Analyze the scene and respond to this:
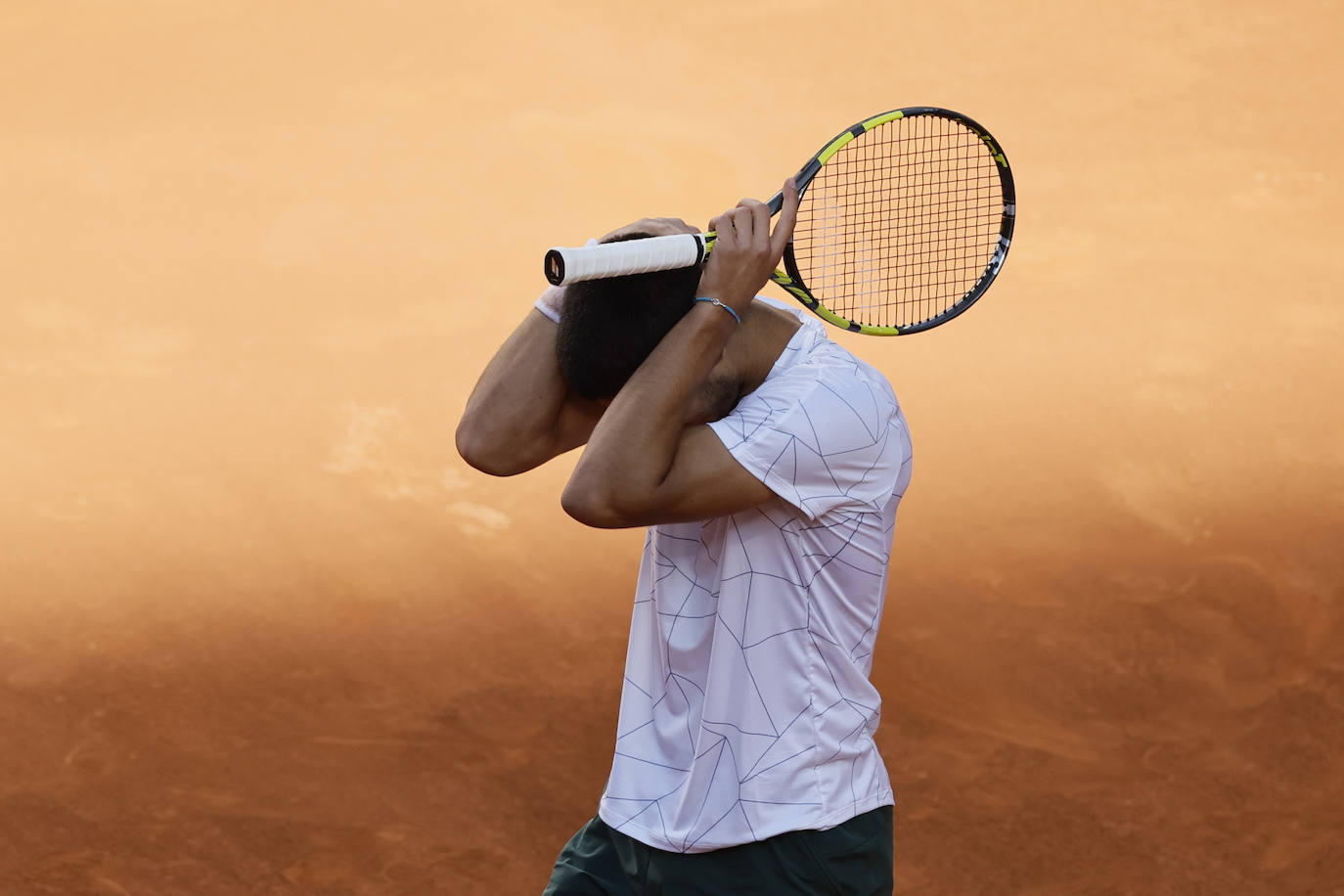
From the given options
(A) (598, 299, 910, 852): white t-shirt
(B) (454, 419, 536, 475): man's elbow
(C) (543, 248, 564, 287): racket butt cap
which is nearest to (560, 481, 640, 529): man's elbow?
(A) (598, 299, 910, 852): white t-shirt

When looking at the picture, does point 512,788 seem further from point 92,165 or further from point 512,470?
point 92,165

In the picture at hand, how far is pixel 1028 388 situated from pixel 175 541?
3.32 metres

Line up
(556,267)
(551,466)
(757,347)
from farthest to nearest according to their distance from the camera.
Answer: (551,466) → (757,347) → (556,267)

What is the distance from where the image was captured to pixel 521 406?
2.25m

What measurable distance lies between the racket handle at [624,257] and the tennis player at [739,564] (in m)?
0.04

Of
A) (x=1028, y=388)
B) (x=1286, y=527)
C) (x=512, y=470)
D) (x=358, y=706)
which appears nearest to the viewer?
(x=512, y=470)

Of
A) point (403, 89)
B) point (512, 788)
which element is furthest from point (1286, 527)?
point (403, 89)

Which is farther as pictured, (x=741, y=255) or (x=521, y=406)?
(x=521, y=406)

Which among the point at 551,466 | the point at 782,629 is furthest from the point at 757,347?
the point at 551,466

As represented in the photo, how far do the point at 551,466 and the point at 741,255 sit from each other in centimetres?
382

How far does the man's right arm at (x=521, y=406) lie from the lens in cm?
225

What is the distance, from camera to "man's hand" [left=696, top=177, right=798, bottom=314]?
192cm

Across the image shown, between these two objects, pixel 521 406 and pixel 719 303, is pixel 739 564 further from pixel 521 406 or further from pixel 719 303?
pixel 521 406

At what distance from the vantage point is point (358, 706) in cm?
460
